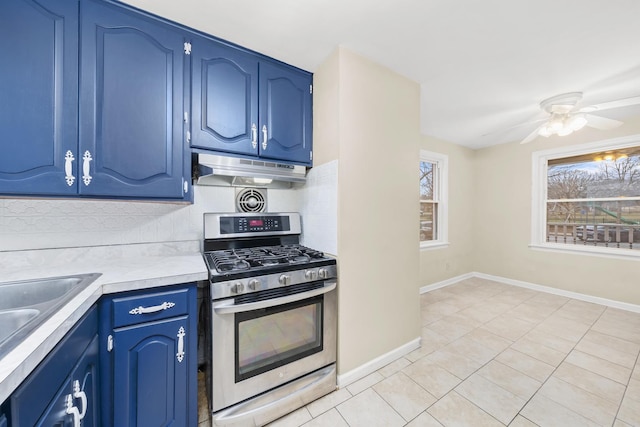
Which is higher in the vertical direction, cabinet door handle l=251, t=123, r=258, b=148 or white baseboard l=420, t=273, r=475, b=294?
cabinet door handle l=251, t=123, r=258, b=148

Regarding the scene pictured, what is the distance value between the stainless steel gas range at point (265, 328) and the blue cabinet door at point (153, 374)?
0.44 ft

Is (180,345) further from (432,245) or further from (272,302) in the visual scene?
(432,245)

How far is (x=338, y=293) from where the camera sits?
1692 millimetres

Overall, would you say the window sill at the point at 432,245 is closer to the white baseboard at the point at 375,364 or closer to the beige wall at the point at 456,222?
the beige wall at the point at 456,222

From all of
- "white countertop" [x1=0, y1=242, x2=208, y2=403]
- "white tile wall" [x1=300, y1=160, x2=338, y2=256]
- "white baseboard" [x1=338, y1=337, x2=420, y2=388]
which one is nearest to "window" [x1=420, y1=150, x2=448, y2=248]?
"white baseboard" [x1=338, y1=337, x2=420, y2=388]

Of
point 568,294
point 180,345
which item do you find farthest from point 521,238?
point 180,345

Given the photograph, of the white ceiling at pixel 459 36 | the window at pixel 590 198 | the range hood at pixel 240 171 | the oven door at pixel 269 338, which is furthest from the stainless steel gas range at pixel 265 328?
the window at pixel 590 198

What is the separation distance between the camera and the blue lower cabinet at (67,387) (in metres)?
0.61

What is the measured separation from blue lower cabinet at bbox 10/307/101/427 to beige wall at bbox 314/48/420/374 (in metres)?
A: 1.30

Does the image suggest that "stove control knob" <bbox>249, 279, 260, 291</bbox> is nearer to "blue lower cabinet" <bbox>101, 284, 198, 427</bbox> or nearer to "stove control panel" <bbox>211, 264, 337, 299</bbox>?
"stove control panel" <bbox>211, 264, 337, 299</bbox>

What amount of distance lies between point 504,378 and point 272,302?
186 cm

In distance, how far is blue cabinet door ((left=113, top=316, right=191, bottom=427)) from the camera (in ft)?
3.69

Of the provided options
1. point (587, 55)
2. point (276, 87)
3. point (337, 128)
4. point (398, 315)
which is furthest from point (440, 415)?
point (587, 55)

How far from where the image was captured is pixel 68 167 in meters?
1.23
